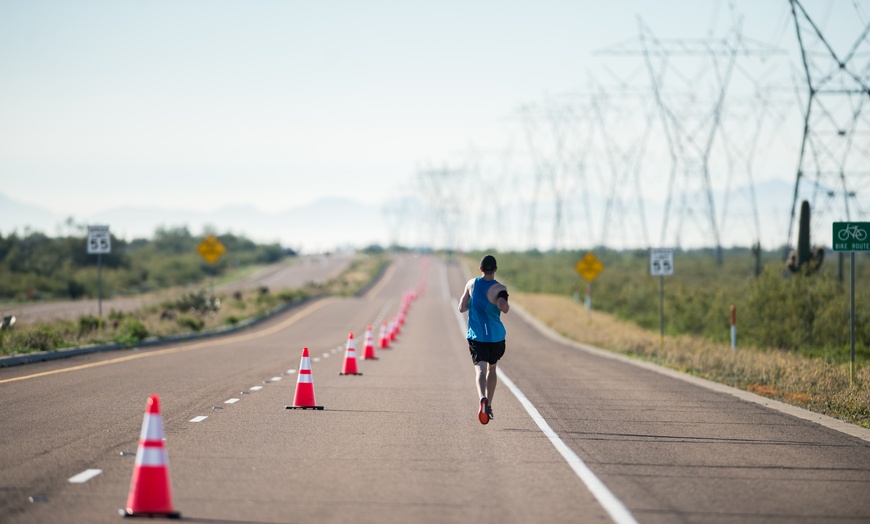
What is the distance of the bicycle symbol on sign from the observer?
19234mm

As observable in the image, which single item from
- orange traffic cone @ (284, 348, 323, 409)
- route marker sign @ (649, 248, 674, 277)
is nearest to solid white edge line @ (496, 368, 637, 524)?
orange traffic cone @ (284, 348, 323, 409)

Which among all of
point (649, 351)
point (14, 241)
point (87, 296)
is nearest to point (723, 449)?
point (649, 351)

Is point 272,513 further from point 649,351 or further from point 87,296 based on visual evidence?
point 87,296

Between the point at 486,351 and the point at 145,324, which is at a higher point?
the point at 486,351

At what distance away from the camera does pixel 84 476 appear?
31.1 feet

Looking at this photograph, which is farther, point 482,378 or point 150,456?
point 482,378

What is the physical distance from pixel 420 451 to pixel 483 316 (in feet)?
8.95

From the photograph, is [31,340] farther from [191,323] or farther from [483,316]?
[483,316]

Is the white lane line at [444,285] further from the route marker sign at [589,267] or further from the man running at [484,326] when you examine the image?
the man running at [484,326]

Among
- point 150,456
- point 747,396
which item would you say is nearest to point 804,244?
point 747,396

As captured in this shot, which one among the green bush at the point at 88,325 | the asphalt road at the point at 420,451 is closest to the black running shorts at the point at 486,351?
the asphalt road at the point at 420,451

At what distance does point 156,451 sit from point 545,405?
9.23 meters

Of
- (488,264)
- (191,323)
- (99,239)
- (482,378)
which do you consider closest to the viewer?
(488,264)

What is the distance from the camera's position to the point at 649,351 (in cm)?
2998
